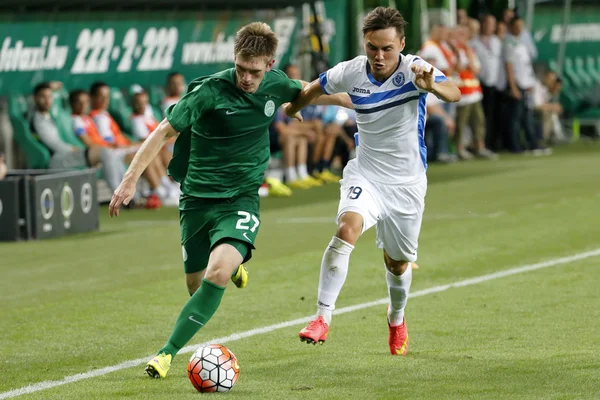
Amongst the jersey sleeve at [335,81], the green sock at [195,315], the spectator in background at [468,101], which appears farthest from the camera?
the spectator in background at [468,101]

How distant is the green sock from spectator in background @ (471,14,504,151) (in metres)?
17.6

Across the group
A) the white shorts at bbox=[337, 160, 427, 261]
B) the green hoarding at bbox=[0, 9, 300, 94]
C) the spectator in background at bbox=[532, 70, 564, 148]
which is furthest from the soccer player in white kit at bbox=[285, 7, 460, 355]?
the spectator in background at bbox=[532, 70, 564, 148]

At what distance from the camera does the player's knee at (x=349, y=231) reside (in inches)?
284

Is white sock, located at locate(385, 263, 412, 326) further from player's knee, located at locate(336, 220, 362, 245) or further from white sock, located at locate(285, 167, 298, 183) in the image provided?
white sock, located at locate(285, 167, 298, 183)

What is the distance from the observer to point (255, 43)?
6.85 meters

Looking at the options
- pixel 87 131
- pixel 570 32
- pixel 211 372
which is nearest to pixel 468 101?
pixel 87 131

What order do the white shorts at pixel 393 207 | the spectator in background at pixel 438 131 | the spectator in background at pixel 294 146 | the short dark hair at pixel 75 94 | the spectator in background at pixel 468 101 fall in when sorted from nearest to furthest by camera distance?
the white shorts at pixel 393 207, the short dark hair at pixel 75 94, the spectator in background at pixel 294 146, the spectator in background at pixel 438 131, the spectator in background at pixel 468 101

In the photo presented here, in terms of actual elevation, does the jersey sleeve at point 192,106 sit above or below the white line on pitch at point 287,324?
above

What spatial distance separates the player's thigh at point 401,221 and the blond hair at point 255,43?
45.9 inches

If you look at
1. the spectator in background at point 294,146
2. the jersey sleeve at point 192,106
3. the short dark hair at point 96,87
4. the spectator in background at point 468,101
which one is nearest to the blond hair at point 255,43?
the jersey sleeve at point 192,106

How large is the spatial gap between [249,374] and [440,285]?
3.65 metres

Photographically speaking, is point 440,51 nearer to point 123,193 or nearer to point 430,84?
point 430,84

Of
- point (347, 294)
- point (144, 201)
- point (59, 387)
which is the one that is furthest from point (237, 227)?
point (144, 201)

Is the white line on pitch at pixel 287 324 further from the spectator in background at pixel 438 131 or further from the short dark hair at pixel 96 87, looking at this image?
the spectator in background at pixel 438 131
